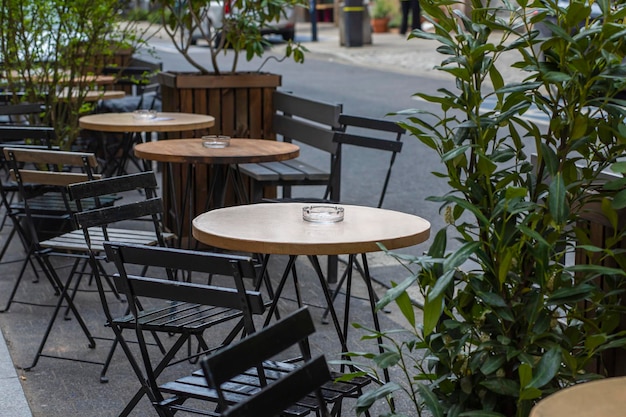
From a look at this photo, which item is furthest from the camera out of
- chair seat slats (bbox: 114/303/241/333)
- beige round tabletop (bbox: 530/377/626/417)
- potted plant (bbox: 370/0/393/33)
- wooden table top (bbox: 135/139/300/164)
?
potted plant (bbox: 370/0/393/33)

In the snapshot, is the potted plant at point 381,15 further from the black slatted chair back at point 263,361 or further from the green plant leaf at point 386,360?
the black slatted chair back at point 263,361

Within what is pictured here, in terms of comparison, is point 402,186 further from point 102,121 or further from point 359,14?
point 359,14

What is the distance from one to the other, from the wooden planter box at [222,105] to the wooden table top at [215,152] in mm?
1187

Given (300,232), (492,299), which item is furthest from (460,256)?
(300,232)

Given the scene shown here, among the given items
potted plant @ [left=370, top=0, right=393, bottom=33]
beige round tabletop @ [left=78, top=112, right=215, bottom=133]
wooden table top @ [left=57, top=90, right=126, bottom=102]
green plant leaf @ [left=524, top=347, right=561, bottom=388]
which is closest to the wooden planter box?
beige round tabletop @ [left=78, top=112, right=215, bottom=133]

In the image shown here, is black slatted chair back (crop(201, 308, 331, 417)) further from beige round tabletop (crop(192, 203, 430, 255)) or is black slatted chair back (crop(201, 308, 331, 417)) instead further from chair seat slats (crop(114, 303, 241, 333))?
chair seat slats (crop(114, 303, 241, 333))

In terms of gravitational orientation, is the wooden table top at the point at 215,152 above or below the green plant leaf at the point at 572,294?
below

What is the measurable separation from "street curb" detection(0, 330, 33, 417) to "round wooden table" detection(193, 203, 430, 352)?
120 centimetres

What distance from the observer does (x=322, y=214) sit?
440cm

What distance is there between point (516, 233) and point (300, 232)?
45.0 inches

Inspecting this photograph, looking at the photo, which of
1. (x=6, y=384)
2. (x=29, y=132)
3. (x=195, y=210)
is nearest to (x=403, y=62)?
(x=195, y=210)

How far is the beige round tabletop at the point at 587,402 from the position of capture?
2.14 m

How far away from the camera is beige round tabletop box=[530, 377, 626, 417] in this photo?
84.4 inches

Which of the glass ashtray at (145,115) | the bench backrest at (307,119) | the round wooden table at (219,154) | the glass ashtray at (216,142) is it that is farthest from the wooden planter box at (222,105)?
the glass ashtray at (216,142)
